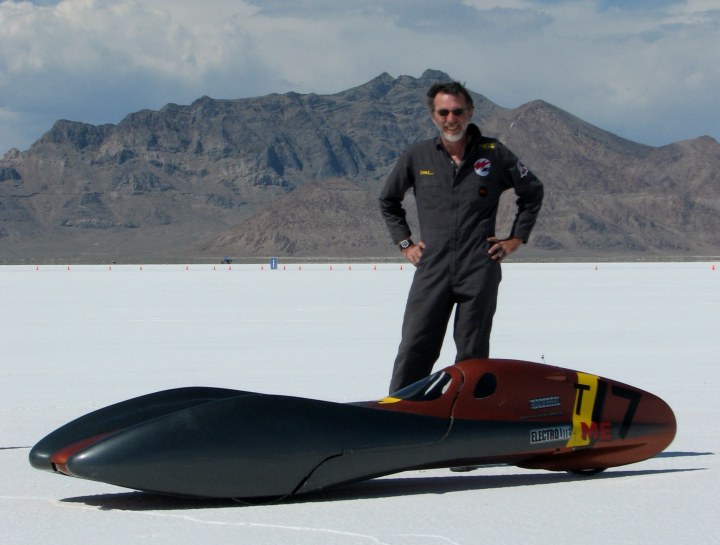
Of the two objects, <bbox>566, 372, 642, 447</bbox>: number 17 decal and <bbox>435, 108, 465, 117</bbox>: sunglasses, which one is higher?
<bbox>435, 108, 465, 117</bbox>: sunglasses

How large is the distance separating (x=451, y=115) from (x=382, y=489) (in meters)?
1.98

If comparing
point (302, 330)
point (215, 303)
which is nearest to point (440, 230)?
point (302, 330)

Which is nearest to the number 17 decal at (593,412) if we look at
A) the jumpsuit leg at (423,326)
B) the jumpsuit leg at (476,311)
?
the jumpsuit leg at (476,311)

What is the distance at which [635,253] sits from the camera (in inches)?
5674

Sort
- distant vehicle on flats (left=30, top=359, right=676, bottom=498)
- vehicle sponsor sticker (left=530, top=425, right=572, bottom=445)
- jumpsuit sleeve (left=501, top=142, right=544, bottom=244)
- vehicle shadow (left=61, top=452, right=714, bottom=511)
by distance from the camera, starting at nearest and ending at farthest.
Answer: distant vehicle on flats (left=30, top=359, right=676, bottom=498) → vehicle shadow (left=61, top=452, right=714, bottom=511) → vehicle sponsor sticker (left=530, top=425, right=572, bottom=445) → jumpsuit sleeve (left=501, top=142, right=544, bottom=244)

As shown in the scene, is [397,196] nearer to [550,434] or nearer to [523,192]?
[523,192]

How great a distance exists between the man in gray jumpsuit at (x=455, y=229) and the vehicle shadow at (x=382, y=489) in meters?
0.69

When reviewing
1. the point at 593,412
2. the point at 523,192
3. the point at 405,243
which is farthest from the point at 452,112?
the point at 593,412

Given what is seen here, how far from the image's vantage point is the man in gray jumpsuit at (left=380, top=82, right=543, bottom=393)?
6.26 metres

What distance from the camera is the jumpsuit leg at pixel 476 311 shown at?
624 cm

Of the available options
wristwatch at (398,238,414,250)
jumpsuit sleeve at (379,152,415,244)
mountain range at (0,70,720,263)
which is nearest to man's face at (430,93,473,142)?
jumpsuit sleeve at (379,152,415,244)

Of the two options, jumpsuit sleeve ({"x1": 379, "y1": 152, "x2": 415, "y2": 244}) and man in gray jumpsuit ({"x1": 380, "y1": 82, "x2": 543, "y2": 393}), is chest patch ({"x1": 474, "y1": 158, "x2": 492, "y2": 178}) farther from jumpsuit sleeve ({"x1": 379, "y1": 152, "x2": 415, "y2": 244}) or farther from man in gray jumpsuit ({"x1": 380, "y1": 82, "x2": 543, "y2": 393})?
jumpsuit sleeve ({"x1": 379, "y1": 152, "x2": 415, "y2": 244})

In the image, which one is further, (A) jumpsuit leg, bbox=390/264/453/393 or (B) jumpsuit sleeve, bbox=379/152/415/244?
(B) jumpsuit sleeve, bbox=379/152/415/244

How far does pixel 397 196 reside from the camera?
6.66m
